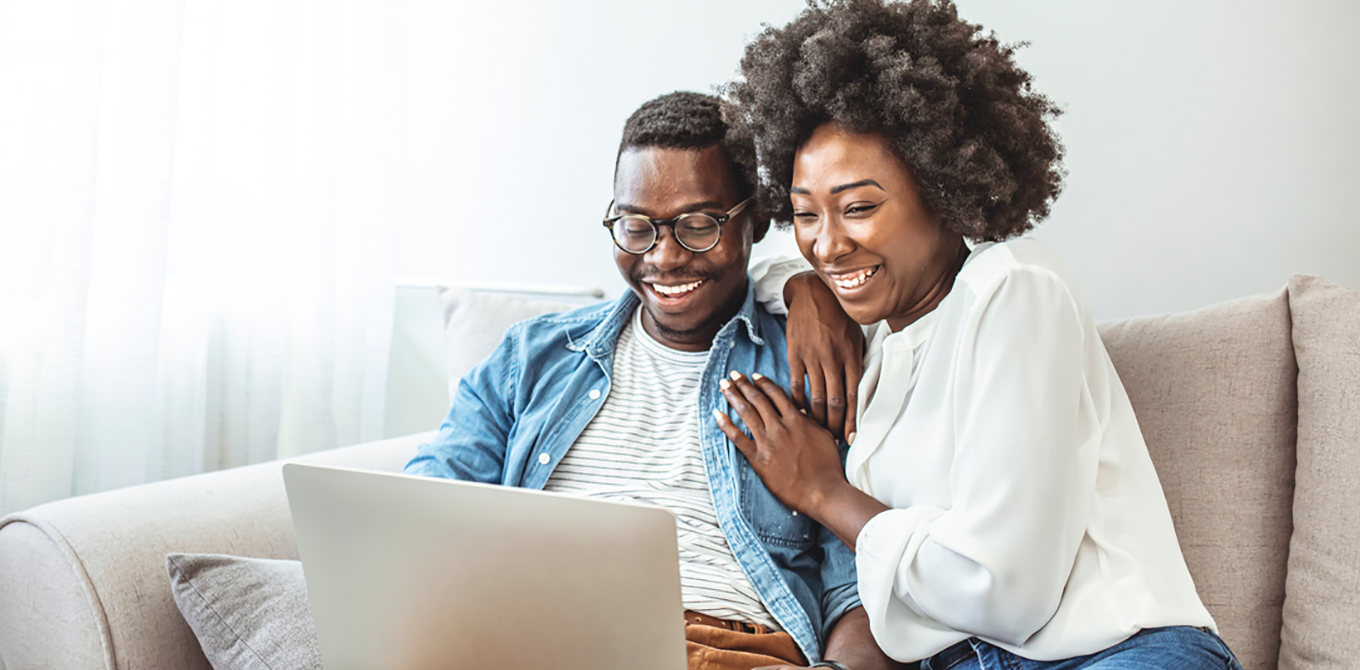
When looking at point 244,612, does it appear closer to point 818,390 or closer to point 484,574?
point 484,574

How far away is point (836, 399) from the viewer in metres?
1.15

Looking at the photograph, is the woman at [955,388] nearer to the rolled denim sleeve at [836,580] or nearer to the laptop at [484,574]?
the rolled denim sleeve at [836,580]

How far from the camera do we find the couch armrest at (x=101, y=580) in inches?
40.9

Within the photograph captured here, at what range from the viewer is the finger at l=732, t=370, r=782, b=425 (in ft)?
3.95

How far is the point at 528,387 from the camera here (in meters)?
1.37

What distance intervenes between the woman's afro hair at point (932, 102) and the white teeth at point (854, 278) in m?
0.10

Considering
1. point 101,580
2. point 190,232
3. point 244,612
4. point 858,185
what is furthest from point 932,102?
point 190,232

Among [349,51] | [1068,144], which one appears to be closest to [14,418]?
[349,51]

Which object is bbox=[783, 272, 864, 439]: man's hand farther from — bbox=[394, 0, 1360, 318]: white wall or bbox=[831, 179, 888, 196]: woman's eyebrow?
bbox=[394, 0, 1360, 318]: white wall

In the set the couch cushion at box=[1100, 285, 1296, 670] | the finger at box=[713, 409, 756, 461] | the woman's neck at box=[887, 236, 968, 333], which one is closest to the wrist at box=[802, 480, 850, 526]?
the finger at box=[713, 409, 756, 461]

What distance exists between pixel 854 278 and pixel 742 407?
0.26 m

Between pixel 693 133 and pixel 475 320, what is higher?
pixel 693 133

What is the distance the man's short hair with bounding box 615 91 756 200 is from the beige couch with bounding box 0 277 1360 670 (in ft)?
1.87

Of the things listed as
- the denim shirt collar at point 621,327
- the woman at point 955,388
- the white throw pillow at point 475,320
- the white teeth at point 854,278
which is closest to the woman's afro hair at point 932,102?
the woman at point 955,388
